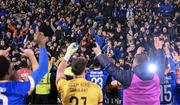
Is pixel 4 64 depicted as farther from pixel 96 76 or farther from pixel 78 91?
pixel 96 76

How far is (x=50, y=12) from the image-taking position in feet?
73.6

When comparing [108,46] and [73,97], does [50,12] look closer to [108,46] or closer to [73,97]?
[108,46]

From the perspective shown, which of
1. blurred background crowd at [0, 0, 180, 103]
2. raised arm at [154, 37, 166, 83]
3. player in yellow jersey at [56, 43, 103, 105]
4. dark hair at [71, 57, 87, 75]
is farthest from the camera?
blurred background crowd at [0, 0, 180, 103]

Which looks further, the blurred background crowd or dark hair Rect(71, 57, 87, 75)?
the blurred background crowd

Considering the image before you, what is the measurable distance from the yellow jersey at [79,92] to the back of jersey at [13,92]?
3.21ft

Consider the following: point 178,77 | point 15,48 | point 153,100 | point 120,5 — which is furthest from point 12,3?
point 153,100

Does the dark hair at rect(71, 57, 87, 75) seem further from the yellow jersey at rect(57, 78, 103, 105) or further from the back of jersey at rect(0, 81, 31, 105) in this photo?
the back of jersey at rect(0, 81, 31, 105)

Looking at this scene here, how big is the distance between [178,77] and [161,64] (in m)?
1.19

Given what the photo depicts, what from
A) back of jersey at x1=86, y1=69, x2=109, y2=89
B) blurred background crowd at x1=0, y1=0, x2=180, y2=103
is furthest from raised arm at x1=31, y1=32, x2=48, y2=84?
blurred background crowd at x1=0, y1=0, x2=180, y2=103

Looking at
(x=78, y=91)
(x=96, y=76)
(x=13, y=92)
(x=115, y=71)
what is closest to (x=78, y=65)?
(x=78, y=91)

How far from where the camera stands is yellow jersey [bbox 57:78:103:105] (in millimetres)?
5738

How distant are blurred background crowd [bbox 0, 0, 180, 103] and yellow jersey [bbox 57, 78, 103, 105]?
8804mm

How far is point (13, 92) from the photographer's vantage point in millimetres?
4816

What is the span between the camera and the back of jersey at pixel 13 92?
4812 mm
